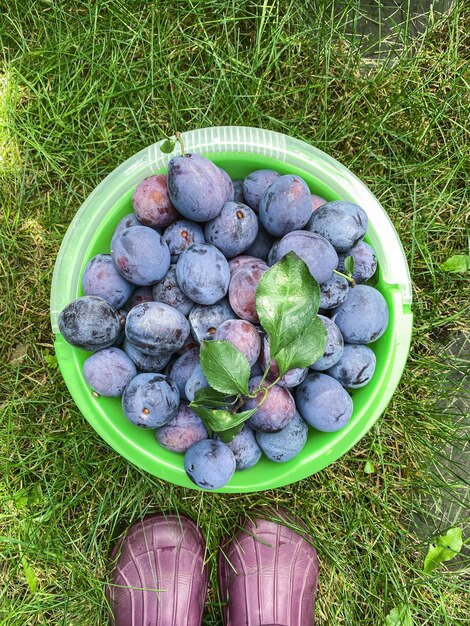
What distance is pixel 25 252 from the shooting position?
5.45 feet

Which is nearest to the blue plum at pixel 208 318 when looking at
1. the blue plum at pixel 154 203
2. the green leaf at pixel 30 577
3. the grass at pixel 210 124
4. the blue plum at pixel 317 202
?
the blue plum at pixel 154 203

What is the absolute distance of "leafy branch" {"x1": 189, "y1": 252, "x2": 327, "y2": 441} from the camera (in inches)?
37.7

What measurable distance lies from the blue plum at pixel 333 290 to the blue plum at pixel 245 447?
313mm

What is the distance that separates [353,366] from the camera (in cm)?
122

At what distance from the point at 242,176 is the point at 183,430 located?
635mm

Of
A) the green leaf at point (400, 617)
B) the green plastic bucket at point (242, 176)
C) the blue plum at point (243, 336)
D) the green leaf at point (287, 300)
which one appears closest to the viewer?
the green leaf at point (287, 300)

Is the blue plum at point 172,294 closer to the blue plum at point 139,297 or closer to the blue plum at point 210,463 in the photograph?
the blue plum at point 139,297

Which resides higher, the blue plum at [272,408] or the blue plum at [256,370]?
the blue plum at [256,370]

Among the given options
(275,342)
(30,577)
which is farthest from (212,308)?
(30,577)

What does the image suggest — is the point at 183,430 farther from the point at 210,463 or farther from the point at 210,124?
the point at 210,124

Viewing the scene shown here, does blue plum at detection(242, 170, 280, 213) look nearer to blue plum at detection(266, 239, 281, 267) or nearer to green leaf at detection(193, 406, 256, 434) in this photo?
blue plum at detection(266, 239, 281, 267)

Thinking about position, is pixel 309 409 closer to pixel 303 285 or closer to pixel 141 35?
pixel 303 285

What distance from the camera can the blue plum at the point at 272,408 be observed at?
3.68 feet

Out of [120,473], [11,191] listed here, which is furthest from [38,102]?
[120,473]
